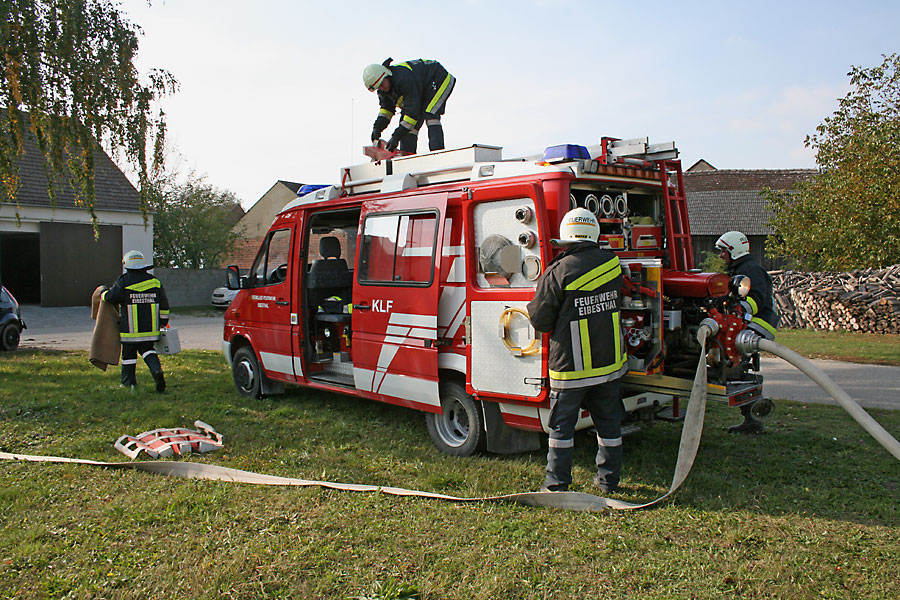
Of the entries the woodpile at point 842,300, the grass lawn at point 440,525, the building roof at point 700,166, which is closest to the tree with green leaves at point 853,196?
the woodpile at point 842,300

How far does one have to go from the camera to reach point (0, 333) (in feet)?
42.8

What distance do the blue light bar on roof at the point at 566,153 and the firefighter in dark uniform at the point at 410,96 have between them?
2946 millimetres

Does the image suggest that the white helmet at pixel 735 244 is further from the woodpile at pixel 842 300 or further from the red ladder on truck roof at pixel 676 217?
the woodpile at pixel 842 300

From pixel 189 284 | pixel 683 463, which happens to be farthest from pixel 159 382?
pixel 189 284

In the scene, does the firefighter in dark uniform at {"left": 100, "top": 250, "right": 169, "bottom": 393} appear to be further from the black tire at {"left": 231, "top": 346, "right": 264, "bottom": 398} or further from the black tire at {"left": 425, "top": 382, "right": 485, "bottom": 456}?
the black tire at {"left": 425, "top": 382, "right": 485, "bottom": 456}

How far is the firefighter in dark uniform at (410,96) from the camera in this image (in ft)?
25.7

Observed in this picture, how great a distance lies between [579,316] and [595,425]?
871 millimetres

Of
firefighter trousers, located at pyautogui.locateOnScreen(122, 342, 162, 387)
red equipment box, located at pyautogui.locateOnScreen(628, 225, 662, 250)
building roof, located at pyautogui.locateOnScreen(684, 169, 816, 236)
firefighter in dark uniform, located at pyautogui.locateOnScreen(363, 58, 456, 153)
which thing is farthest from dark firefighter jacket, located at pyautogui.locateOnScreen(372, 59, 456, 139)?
building roof, located at pyautogui.locateOnScreen(684, 169, 816, 236)

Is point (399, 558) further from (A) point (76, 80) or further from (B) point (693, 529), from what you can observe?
(A) point (76, 80)

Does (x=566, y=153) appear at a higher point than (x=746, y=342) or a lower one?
higher

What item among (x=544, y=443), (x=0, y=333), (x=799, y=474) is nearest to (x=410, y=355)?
(x=544, y=443)

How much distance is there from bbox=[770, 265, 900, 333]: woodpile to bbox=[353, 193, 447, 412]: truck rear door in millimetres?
13020

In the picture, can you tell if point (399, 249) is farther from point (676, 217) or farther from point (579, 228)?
point (676, 217)

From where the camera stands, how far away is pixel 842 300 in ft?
50.8
